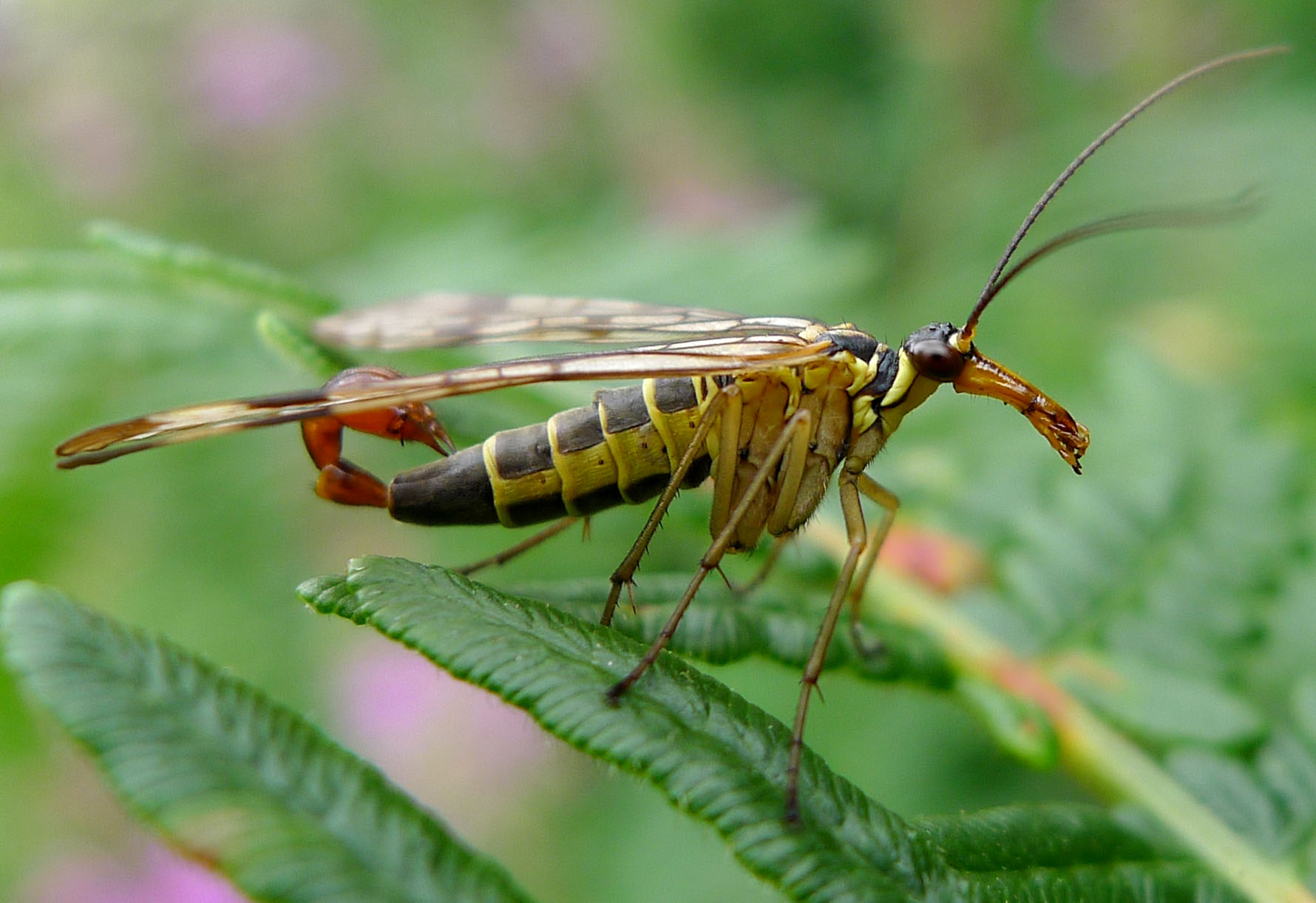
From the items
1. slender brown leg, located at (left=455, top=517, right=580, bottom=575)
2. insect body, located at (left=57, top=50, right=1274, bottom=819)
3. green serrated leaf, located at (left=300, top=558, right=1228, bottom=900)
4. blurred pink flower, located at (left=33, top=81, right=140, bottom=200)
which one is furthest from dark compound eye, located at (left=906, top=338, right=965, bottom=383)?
blurred pink flower, located at (left=33, top=81, right=140, bottom=200)

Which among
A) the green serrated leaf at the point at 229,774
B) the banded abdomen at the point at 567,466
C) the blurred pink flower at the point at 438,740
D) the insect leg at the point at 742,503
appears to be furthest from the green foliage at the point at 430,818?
the blurred pink flower at the point at 438,740

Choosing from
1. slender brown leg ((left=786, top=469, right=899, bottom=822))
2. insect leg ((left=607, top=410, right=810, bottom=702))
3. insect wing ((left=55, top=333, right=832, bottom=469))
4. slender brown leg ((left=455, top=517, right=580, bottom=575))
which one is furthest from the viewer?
slender brown leg ((left=455, top=517, right=580, bottom=575))

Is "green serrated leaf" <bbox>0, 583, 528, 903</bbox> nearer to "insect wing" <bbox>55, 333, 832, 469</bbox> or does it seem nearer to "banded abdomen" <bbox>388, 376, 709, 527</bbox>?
"insect wing" <bbox>55, 333, 832, 469</bbox>

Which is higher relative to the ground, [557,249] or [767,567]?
[557,249]

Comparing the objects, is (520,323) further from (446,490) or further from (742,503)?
(742,503)

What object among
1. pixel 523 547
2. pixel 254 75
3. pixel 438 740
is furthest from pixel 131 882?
pixel 254 75

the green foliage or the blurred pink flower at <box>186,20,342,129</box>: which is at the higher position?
the blurred pink flower at <box>186,20,342,129</box>

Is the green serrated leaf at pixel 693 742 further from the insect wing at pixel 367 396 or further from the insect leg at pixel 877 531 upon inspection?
the insect leg at pixel 877 531
